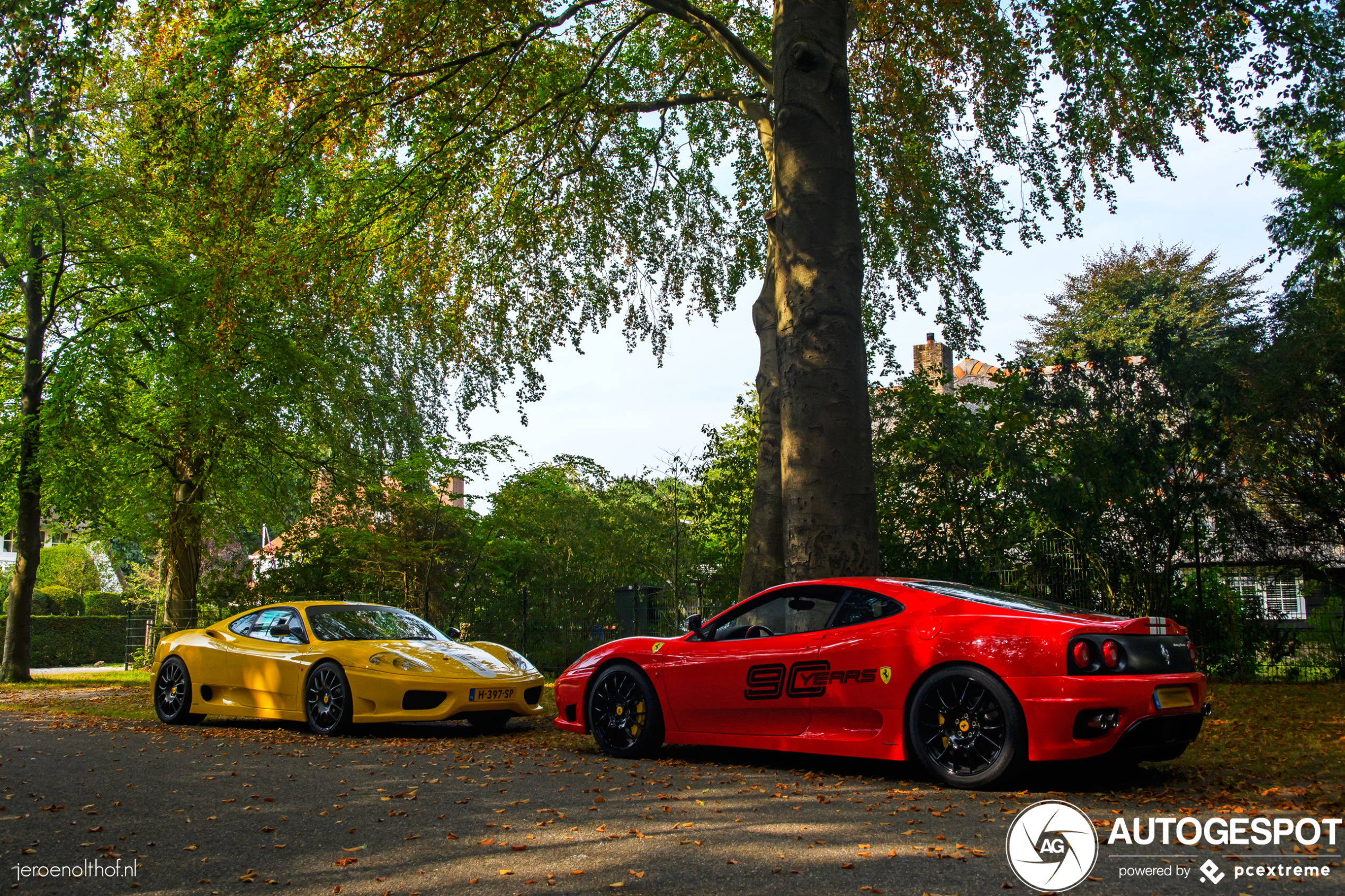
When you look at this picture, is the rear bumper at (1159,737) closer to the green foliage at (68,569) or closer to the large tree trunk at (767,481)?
the large tree trunk at (767,481)

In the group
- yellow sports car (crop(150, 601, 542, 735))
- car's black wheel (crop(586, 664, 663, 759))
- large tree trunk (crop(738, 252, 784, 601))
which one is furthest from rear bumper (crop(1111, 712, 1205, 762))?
large tree trunk (crop(738, 252, 784, 601))

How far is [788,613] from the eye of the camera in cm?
714

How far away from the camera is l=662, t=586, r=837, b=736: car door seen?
22.2ft

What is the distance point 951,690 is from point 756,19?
45.5 feet

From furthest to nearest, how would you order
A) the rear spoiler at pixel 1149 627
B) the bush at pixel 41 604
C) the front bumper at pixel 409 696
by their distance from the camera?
the bush at pixel 41 604, the front bumper at pixel 409 696, the rear spoiler at pixel 1149 627

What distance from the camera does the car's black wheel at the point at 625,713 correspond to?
757 cm

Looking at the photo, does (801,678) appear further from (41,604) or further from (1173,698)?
(41,604)

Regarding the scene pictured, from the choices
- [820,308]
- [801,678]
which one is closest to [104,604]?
[820,308]

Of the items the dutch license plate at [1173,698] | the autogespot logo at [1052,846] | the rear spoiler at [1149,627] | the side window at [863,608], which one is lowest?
the autogespot logo at [1052,846]

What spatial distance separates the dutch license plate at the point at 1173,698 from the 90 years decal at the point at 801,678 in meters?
1.54

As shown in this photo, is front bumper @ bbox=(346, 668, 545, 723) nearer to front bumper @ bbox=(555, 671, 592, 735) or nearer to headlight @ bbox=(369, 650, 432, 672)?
headlight @ bbox=(369, 650, 432, 672)

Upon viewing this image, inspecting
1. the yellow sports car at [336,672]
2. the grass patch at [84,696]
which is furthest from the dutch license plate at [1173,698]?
the grass patch at [84,696]

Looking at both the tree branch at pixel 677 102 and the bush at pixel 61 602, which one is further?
the bush at pixel 61 602

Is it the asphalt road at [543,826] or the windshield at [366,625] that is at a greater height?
the windshield at [366,625]
